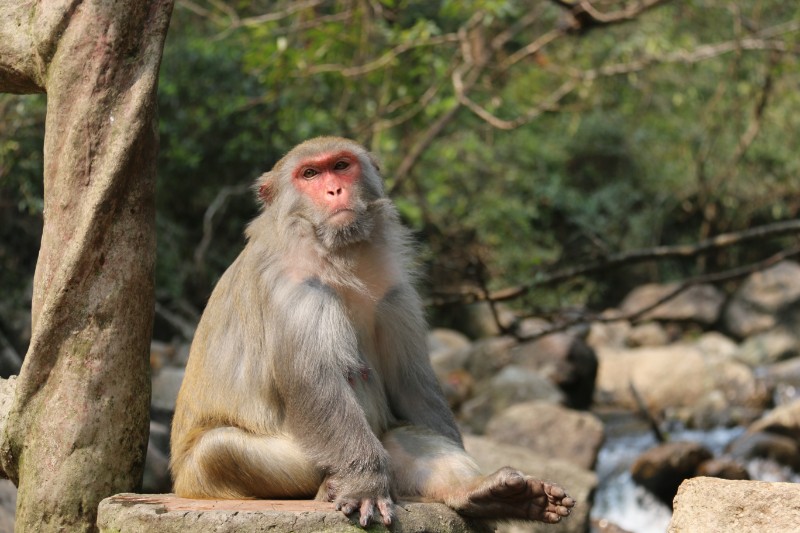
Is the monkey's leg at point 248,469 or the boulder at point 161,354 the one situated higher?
the monkey's leg at point 248,469

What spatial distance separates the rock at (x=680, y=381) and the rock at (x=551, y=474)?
451 centimetres

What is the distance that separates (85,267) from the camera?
3.56m

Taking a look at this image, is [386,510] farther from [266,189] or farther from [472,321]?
[472,321]

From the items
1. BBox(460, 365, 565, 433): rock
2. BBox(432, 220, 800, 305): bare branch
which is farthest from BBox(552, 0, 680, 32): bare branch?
BBox(460, 365, 565, 433): rock

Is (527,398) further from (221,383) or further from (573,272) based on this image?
(221,383)

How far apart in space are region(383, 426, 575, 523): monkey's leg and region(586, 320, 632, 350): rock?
11128mm

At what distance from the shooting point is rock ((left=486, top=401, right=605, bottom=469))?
9281mm

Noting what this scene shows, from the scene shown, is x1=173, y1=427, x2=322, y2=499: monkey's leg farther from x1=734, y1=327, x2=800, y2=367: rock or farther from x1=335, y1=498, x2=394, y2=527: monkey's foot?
x1=734, y1=327, x2=800, y2=367: rock

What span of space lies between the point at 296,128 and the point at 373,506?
8548mm

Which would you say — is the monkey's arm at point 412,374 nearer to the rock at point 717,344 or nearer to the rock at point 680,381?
the rock at point 680,381

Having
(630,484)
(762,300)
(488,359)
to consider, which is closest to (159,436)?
(630,484)

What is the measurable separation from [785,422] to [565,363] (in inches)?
122

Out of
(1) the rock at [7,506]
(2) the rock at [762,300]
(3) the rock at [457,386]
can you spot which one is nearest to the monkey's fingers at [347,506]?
(1) the rock at [7,506]

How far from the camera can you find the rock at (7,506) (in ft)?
15.5
